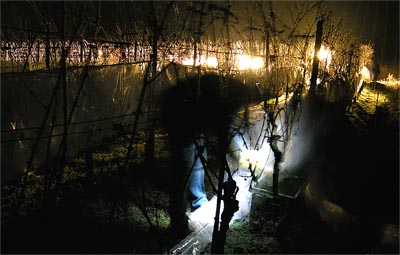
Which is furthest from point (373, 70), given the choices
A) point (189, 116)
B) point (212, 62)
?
point (189, 116)

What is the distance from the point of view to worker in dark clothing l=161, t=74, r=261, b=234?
4.50 metres

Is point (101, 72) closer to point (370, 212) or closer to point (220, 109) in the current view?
point (220, 109)

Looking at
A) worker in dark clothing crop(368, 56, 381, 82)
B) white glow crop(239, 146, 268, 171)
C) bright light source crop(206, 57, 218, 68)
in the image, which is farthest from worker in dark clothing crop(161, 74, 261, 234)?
worker in dark clothing crop(368, 56, 381, 82)

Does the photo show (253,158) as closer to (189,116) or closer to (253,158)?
(253,158)

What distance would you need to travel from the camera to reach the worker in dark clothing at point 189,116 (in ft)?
14.8

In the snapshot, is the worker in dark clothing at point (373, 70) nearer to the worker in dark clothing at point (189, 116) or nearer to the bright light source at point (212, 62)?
the bright light source at point (212, 62)

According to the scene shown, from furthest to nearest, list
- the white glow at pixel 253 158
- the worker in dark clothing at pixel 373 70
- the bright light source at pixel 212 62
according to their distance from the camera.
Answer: the worker in dark clothing at pixel 373 70
the bright light source at pixel 212 62
the white glow at pixel 253 158

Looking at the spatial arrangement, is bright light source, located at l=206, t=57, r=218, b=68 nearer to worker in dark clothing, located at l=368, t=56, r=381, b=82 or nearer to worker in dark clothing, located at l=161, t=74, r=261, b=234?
worker in dark clothing, located at l=161, t=74, r=261, b=234

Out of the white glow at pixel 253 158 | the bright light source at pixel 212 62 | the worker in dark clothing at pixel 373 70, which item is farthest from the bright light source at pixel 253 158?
the worker in dark clothing at pixel 373 70

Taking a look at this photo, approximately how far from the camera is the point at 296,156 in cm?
754

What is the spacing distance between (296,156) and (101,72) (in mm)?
5204

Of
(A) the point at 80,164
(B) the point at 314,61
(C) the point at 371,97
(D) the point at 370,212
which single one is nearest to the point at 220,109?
(A) the point at 80,164

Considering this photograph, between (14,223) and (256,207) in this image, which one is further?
(256,207)

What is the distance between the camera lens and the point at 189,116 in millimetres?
4500
